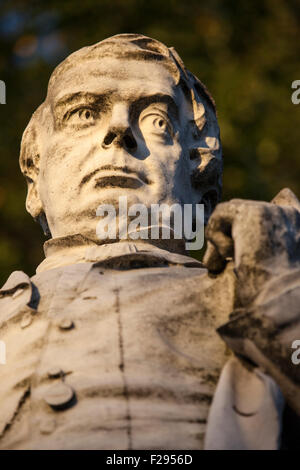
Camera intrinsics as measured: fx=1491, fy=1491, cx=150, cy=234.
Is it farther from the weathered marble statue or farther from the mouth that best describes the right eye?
the mouth

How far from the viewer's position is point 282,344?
2.60 metres

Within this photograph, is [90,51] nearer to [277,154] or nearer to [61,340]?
[61,340]

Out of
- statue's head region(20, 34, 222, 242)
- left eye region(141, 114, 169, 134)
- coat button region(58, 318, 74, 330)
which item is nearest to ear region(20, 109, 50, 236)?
statue's head region(20, 34, 222, 242)

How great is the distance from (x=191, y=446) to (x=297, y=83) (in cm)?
340

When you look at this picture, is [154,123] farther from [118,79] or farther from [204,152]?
[204,152]

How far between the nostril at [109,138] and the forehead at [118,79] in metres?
0.12

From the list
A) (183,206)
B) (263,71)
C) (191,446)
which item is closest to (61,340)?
(191,446)

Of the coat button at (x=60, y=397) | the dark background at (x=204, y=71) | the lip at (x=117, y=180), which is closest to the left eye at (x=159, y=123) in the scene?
the lip at (x=117, y=180)

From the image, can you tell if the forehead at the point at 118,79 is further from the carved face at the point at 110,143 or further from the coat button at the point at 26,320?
the coat button at the point at 26,320

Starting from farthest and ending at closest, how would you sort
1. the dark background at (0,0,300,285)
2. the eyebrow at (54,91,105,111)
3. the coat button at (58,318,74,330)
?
the dark background at (0,0,300,285)
the eyebrow at (54,91,105,111)
the coat button at (58,318,74,330)

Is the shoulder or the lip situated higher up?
the lip

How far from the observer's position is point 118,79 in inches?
139

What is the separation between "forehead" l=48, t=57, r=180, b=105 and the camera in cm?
351

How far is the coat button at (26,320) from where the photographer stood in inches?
115
